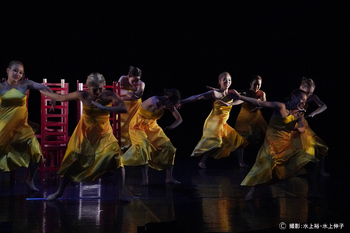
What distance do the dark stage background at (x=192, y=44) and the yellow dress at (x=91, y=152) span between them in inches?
129

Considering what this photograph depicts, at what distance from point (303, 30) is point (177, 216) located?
17.2 ft

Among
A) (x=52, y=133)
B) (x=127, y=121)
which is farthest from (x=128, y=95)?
(x=52, y=133)

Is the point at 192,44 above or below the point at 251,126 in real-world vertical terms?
above

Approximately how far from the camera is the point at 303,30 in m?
9.09

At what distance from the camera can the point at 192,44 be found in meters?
9.16

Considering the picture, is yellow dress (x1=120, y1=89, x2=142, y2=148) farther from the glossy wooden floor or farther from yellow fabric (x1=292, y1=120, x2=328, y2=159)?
yellow fabric (x1=292, y1=120, x2=328, y2=159)

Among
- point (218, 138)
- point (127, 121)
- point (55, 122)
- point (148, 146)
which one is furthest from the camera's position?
point (127, 121)

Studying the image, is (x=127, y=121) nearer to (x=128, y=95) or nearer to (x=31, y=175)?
(x=128, y=95)

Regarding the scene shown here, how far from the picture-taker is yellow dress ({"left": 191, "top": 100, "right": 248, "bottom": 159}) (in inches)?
302

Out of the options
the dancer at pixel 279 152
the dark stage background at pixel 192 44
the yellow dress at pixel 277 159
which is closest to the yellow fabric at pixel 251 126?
the dark stage background at pixel 192 44

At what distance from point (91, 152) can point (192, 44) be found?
4299mm

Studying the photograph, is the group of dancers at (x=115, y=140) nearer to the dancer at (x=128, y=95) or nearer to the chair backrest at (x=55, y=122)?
the chair backrest at (x=55, y=122)

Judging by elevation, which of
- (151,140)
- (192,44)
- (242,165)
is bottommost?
(242,165)

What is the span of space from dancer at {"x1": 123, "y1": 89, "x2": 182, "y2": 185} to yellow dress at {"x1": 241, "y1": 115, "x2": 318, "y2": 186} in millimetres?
1191
